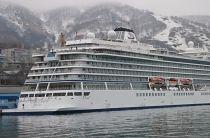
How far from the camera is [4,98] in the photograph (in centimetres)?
8481

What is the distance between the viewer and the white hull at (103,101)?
6712cm

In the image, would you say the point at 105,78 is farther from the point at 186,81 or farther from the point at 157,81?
the point at 186,81

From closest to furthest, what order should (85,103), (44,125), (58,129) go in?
(58,129), (44,125), (85,103)

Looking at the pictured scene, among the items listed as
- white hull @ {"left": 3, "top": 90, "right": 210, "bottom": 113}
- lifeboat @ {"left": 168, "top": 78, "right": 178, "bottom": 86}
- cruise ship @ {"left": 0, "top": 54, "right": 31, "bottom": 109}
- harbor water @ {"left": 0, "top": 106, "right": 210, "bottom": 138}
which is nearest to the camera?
harbor water @ {"left": 0, "top": 106, "right": 210, "bottom": 138}

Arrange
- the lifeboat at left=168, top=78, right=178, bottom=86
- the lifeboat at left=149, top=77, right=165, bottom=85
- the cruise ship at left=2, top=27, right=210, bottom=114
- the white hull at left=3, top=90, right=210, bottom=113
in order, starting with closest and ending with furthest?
the white hull at left=3, top=90, right=210, bottom=113 → the cruise ship at left=2, top=27, right=210, bottom=114 → the lifeboat at left=149, top=77, right=165, bottom=85 → the lifeboat at left=168, top=78, right=178, bottom=86

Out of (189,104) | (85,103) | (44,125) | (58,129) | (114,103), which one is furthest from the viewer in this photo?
(189,104)

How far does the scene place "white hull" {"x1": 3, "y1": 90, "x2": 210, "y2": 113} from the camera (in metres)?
67.1

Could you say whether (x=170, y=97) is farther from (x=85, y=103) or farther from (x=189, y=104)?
(x=85, y=103)

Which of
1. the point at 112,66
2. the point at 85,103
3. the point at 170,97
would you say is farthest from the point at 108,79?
the point at 170,97

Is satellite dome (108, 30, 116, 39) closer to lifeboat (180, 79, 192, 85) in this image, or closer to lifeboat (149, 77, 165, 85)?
lifeboat (149, 77, 165, 85)

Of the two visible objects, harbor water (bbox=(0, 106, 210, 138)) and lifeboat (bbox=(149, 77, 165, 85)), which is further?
lifeboat (bbox=(149, 77, 165, 85))

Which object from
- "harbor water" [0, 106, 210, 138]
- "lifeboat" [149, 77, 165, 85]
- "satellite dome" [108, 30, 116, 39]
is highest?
"satellite dome" [108, 30, 116, 39]

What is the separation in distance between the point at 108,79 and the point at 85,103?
7.73 m

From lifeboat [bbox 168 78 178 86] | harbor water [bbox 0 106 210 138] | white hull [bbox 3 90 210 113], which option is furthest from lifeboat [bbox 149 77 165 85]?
harbor water [bbox 0 106 210 138]
